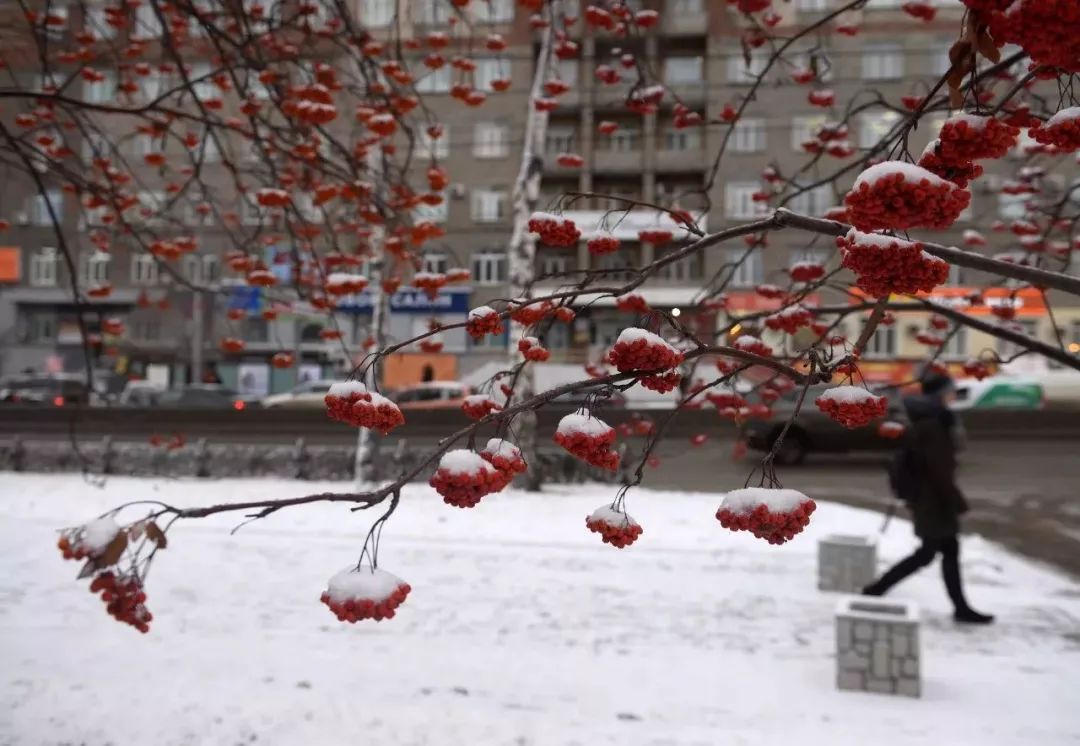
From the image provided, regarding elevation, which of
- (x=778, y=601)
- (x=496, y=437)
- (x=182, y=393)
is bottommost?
(x=182, y=393)

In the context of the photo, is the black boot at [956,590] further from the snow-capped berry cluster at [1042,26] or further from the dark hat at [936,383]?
the snow-capped berry cluster at [1042,26]

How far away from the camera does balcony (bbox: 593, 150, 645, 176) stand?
27609 mm

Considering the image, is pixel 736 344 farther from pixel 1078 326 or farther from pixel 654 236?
pixel 1078 326

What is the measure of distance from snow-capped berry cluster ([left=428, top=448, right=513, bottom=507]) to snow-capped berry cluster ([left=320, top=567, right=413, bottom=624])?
280 mm

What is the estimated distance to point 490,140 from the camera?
2839 centimetres

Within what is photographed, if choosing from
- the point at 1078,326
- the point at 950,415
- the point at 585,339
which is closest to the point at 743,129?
the point at 585,339

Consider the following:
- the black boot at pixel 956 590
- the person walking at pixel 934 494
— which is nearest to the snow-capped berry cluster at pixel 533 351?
the person walking at pixel 934 494

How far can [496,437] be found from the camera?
6.79 ft

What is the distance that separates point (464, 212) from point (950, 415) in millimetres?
24916

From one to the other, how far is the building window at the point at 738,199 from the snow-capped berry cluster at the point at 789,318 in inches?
980

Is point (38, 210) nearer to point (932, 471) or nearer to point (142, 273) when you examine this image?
point (142, 273)

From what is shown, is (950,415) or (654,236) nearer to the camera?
(654,236)

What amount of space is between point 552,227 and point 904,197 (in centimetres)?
117

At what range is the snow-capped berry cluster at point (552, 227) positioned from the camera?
234 centimetres
